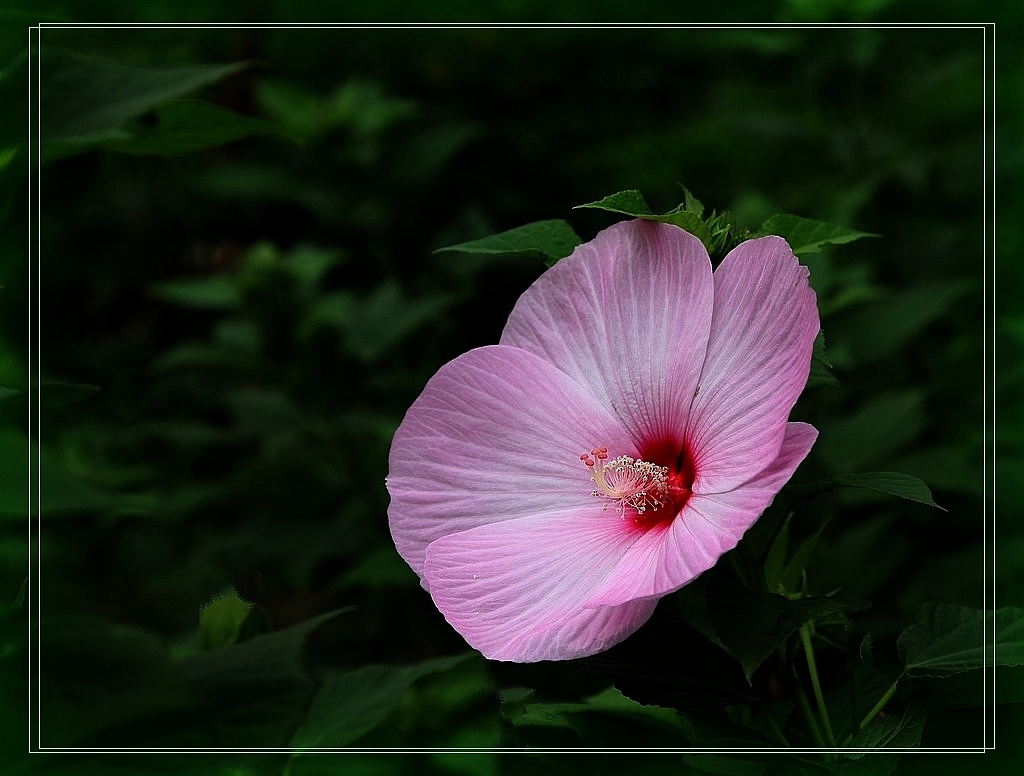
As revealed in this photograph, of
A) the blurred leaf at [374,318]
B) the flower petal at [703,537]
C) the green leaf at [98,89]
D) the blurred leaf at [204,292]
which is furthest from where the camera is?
the blurred leaf at [204,292]

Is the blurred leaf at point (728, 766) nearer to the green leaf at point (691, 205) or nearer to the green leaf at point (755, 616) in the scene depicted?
the green leaf at point (755, 616)

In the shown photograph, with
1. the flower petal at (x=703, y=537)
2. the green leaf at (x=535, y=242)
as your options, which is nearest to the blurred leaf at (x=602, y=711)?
the flower petal at (x=703, y=537)

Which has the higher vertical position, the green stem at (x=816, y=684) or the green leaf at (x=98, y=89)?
the green leaf at (x=98, y=89)

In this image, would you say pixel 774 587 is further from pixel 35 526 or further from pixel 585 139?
pixel 585 139

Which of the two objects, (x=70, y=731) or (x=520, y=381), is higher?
(x=520, y=381)

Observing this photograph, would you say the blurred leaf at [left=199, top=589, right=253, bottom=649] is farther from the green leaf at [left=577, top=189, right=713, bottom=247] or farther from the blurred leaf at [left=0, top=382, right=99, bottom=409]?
the green leaf at [left=577, top=189, right=713, bottom=247]

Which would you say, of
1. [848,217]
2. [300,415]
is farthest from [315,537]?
[848,217]

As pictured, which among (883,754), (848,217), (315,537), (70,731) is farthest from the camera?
(315,537)
